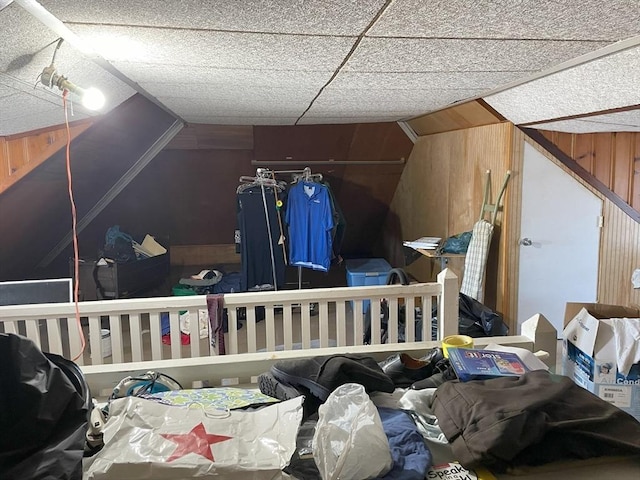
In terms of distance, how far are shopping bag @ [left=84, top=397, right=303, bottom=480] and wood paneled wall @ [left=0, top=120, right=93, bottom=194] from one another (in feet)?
7.37

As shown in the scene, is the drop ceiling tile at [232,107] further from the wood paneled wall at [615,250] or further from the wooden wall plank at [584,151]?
the wooden wall plank at [584,151]

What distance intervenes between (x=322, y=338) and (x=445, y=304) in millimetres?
514

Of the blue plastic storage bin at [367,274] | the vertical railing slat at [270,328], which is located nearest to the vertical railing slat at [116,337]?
the vertical railing slat at [270,328]

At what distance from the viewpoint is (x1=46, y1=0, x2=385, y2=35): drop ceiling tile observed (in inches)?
47.4

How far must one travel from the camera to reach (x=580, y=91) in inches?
89.7

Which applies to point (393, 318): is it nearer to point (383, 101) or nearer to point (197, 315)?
point (197, 315)

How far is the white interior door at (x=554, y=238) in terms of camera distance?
3.46 metres

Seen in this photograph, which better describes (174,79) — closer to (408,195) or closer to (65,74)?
(65,74)

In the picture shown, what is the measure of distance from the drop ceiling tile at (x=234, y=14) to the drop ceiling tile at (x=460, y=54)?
0.82ft

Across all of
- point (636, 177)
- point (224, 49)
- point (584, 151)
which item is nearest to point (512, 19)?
point (224, 49)

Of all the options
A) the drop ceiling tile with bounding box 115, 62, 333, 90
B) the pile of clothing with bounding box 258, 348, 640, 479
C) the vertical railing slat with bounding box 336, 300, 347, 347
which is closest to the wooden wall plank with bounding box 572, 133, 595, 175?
the drop ceiling tile with bounding box 115, 62, 333, 90

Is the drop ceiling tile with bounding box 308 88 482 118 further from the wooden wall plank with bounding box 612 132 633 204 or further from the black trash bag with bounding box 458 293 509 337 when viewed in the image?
the black trash bag with bounding box 458 293 509 337

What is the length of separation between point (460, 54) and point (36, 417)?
5.36 ft

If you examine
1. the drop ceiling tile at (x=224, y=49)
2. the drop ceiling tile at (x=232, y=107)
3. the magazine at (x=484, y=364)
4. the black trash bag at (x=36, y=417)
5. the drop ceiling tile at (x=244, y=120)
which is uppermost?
the drop ceiling tile at (x=244, y=120)
